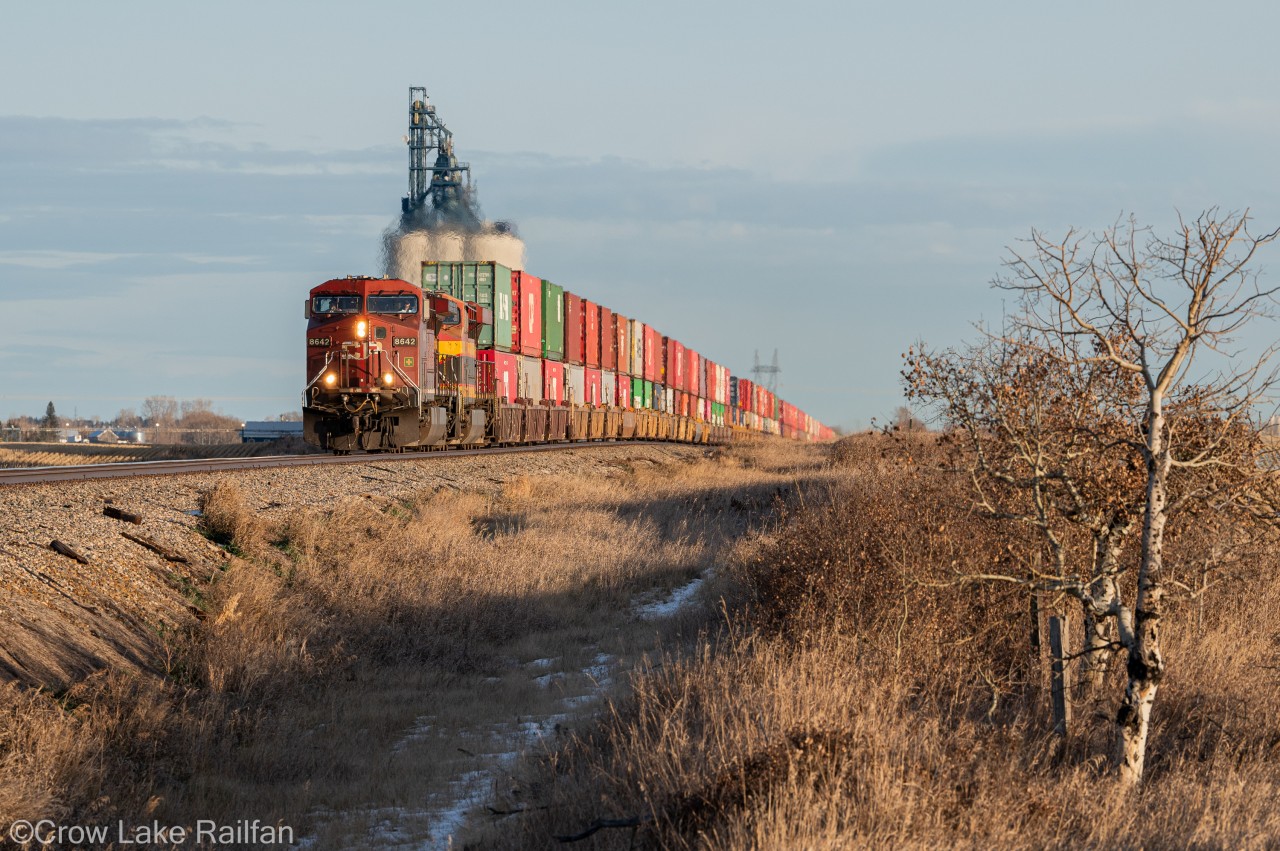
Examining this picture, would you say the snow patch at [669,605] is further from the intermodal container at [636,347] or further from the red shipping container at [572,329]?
the intermodal container at [636,347]

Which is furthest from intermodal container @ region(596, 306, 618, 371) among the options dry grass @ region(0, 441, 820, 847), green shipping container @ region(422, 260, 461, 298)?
dry grass @ region(0, 441, 820, 847)

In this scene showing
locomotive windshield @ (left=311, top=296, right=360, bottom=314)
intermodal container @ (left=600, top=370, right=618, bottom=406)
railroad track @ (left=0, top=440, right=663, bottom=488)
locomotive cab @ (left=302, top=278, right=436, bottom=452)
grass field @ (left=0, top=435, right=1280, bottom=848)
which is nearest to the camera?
grass field @ (left=0, top=435, right=1280, bottom=848)

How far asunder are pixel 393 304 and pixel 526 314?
10844mm

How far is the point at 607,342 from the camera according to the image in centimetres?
4941

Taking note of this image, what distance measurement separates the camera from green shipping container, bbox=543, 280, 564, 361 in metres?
41.0

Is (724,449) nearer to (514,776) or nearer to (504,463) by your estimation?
(504,463)

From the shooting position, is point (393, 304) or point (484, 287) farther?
point (484, 287)

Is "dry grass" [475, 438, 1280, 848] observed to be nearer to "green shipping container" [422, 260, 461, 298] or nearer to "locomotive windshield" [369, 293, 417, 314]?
"locomotive windshield" [369, 293, 417, 314]

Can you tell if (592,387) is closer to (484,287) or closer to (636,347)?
(636,347)

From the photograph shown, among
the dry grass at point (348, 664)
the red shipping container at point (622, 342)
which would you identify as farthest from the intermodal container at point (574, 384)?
the dry grass at point (348, 664)

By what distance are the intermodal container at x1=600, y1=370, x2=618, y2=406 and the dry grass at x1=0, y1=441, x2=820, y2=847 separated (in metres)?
27.7

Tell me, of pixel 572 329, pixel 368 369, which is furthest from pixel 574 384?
pixel 368 369

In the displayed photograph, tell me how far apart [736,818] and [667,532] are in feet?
51.7

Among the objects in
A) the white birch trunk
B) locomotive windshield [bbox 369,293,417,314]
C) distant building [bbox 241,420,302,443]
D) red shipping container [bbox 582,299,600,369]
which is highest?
red shipping container [bbox 582,299,600,369]
